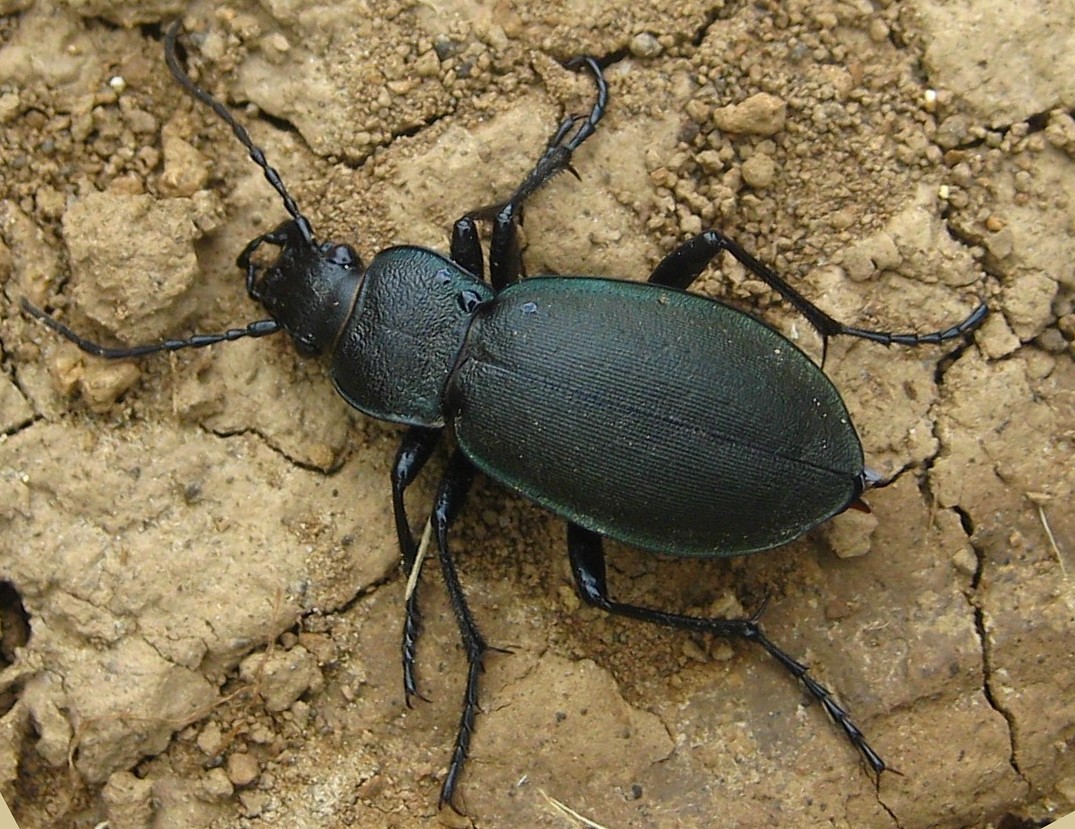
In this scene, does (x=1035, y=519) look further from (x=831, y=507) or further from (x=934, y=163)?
(x=934, y=163)

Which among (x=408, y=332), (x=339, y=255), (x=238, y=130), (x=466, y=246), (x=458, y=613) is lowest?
(x=458, y=613)

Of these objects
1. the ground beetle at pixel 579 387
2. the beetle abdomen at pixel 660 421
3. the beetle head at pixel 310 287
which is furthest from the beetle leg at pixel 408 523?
the beetle head at pixel 310 287

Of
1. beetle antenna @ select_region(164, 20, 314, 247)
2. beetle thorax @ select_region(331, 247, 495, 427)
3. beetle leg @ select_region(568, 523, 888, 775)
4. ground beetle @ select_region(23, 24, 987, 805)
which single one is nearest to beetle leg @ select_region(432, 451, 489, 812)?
ground beetle @ select_region(23, 24, 987, 805)

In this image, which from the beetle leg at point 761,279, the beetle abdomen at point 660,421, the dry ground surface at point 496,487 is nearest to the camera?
the beetle abdomen at point 660,421

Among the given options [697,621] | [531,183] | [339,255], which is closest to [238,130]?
[339,255]

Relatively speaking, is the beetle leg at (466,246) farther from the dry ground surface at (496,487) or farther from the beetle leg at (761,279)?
the beetle leg at (761,279)

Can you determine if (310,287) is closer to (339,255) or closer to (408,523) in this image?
(339,255)

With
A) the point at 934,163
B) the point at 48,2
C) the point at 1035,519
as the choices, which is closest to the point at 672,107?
the point at 934,163
